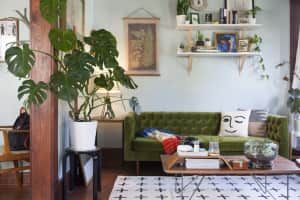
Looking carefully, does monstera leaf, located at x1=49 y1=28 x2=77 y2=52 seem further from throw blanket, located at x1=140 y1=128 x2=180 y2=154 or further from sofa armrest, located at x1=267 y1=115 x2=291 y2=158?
sofa armrest, located at x1=267 y1=115 x2=291 y2=158

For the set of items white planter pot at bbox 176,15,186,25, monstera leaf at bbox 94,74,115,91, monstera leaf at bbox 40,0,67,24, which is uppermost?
white planter pot at bbox 176,15,186,25

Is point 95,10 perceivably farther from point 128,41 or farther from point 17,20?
point 17,20

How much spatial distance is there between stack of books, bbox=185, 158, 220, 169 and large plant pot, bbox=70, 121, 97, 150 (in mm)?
893

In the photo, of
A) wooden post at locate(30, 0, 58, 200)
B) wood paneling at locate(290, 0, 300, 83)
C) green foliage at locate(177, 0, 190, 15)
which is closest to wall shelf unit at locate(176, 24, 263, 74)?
green foliage at locate(177, 0, 190, 15)

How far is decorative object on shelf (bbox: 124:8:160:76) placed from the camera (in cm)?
521

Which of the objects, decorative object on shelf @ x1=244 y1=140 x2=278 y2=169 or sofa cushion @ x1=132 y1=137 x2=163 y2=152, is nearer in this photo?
decorative object on shelf @ x1=244 y1=140 x2=278 y2=169

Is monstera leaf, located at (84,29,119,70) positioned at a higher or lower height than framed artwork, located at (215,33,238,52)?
lower

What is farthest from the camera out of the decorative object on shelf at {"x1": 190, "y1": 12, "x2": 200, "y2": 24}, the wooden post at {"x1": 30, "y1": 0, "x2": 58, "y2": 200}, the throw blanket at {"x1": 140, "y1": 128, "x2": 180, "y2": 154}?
the decorative object on shelf at {"x1": 190, "y1": 12, "x2": 200, "y2": 24}

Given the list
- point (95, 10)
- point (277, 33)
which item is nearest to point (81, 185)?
point (95, 10)

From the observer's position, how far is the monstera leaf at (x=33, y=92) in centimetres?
262

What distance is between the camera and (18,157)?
3500mm

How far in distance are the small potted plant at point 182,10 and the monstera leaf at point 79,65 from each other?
2.39m

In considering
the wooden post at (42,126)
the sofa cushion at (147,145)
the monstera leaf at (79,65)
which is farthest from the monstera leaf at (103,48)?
the sofa cushion at (147,145)

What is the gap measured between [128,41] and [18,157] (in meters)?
2.44
